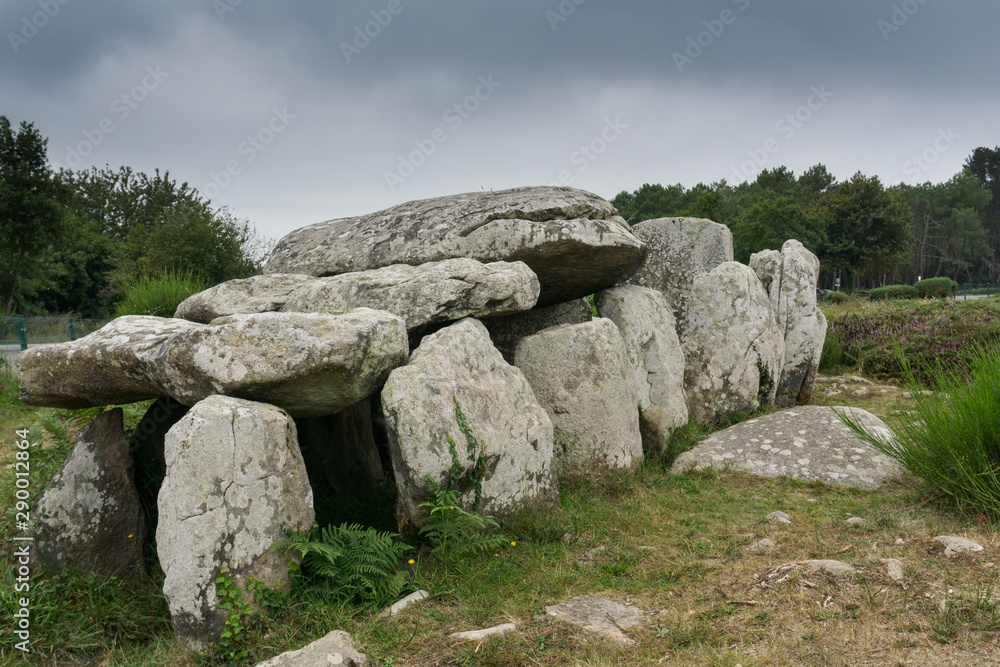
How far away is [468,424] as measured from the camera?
16.3 ft

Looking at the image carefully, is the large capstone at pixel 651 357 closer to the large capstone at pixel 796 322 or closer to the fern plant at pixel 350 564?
the large capstone at pixel 796 322

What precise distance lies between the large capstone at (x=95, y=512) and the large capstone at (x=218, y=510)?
3.89ft

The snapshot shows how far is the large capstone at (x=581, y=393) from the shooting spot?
644cm

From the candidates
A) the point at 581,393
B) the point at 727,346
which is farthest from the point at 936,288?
the point at 581,393

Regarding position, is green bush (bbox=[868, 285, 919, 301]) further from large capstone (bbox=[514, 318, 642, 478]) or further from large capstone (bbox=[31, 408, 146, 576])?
large capstone (bbox=[31, 408, 146, 576])

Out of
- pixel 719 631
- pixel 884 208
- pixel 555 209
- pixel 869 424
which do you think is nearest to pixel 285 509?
pixel 719 631

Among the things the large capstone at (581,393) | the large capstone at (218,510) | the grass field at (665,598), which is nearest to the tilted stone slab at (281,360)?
the large capstone at (218,510)

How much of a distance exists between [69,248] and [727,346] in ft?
112

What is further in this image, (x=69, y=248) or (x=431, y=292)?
(x=69, y=248)

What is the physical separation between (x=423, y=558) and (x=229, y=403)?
1667 mm

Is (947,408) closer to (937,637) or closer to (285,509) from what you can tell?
(937,637)

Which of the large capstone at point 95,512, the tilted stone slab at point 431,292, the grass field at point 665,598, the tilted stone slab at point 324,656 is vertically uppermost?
the tilted stone slab at point 431,292

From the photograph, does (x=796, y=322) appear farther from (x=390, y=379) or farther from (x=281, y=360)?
(x=281, y=360)

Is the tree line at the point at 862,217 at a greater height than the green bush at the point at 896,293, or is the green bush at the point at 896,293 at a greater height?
the tree line at the point at 862,217
